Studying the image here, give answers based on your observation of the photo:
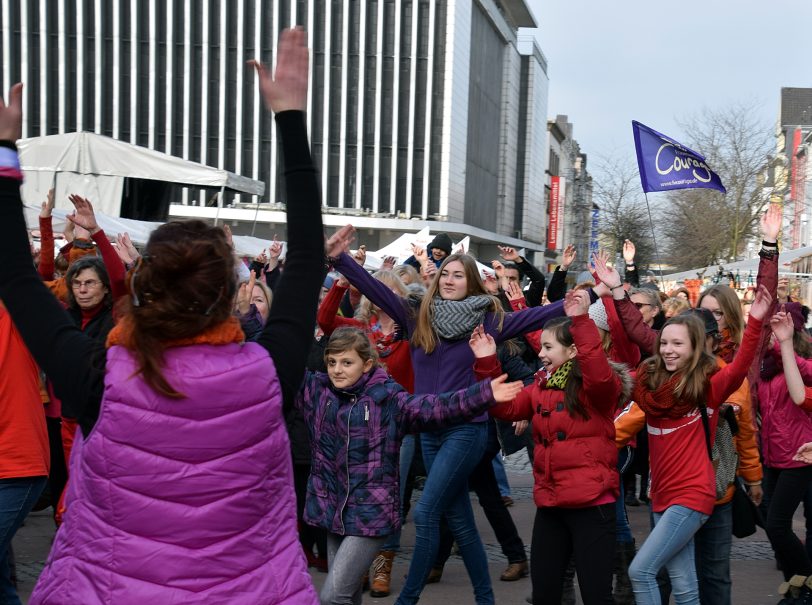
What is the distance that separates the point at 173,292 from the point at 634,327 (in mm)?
4184

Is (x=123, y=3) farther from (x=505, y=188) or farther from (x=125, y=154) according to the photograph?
(x=125, y=154)

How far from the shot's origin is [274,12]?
55156mm

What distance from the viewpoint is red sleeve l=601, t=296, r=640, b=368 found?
650 cm

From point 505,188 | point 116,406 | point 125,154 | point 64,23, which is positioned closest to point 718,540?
point 116,406

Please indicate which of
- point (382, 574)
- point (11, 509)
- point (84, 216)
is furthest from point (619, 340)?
point (11, 509)

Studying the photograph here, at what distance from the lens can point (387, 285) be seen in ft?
23.0

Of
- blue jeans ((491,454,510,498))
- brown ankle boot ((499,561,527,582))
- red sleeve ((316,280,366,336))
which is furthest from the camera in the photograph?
blue jeans ((491,454,510,498))

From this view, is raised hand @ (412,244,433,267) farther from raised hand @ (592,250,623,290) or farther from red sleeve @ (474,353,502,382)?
red sleeve @ (474,353,502,382)

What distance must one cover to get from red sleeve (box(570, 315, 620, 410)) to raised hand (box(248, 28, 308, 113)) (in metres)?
2.58

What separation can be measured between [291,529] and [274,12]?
5534cm

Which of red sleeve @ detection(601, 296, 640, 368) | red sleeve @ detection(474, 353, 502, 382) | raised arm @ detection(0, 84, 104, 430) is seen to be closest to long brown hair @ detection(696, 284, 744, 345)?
red sleeve @ detection(601, 296, 640, 368)

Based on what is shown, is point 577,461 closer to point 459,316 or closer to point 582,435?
point 582,435

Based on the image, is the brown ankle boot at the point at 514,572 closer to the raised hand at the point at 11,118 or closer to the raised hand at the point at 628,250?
→ the raised hand at the point at 628,250

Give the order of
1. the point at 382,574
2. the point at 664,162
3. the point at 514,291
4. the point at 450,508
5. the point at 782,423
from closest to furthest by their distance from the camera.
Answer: the point at 450,508 < the point at 782,423 < the point at 382,574 < the point at 514,291 < the point at 664,162
